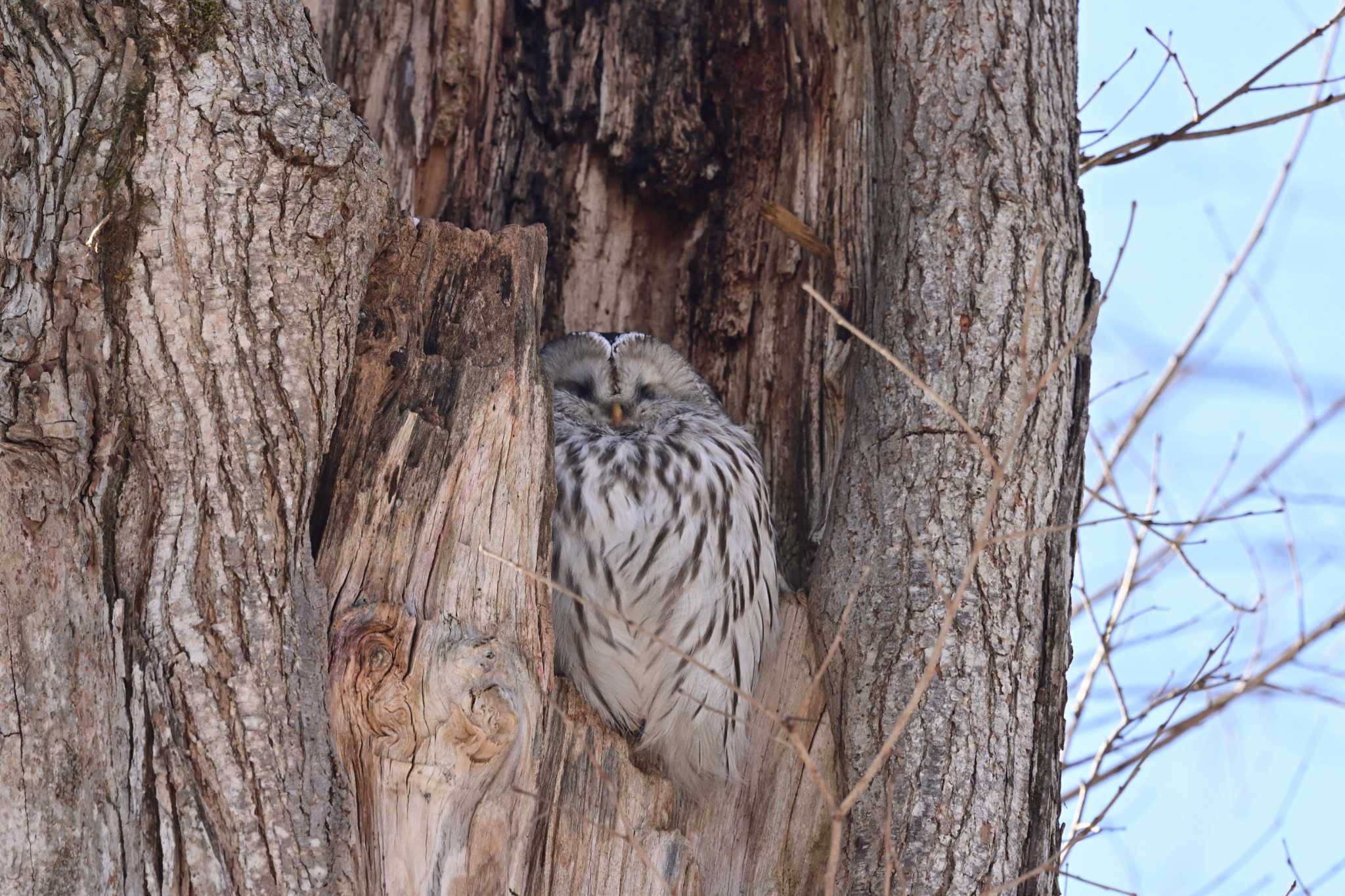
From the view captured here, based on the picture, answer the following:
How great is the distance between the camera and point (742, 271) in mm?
4297

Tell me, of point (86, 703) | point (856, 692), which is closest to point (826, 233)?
point (856, 692)

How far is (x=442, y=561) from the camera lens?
2822 mm

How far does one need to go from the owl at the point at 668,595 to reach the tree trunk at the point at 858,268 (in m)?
0.16

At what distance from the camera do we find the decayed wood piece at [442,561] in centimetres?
264

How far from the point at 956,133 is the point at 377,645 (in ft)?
6.58

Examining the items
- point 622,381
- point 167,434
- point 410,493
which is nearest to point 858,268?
point 622,381

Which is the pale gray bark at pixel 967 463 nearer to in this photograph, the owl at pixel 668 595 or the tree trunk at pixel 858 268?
the tree trunk at pixel 858 268

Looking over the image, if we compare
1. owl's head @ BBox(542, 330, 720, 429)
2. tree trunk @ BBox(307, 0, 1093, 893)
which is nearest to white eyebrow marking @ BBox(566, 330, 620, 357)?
owl's head @ BBox(542, 330, 720, 429)

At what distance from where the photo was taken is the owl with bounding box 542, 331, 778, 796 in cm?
345

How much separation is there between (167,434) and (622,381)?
62.4 inches

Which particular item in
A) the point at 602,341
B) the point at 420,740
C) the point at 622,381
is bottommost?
the point at 420,740

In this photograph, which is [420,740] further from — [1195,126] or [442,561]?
[1195,126]

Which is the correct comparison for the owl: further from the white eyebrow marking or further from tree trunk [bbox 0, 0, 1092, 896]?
the white eyebrow marking

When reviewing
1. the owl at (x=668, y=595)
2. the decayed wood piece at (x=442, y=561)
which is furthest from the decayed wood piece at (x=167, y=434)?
the owl at (x=668, y=595)
